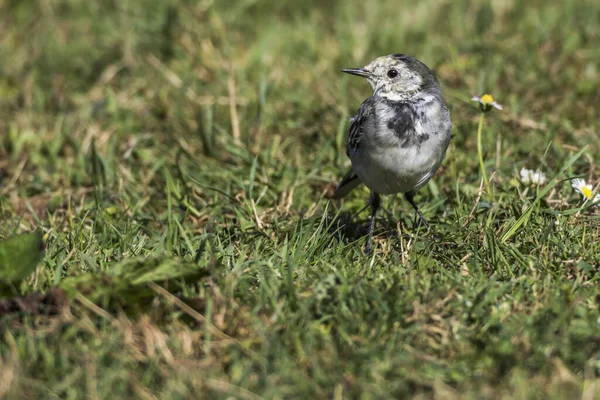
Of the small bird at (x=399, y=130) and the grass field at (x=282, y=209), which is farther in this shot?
the small bird at (x=399, y=130)

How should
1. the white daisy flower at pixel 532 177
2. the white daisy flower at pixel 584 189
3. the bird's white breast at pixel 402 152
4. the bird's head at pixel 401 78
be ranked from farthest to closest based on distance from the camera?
1. the white daisy flower at pixel 532 177
2. the bird's head at pixel 401 78
3. the white daisy flower at pixel 584 189
4. the bird's white breast at pixel 402 152

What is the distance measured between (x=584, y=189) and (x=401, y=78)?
3.96 feet

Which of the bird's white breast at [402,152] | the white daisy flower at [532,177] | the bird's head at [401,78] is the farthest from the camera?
the white daisy flower at [532,177]

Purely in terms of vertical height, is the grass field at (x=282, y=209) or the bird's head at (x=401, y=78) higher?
the bird's head at (x=401, y=78)

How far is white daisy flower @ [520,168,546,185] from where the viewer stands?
5.26 metres

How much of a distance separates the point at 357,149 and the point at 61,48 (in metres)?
4.22

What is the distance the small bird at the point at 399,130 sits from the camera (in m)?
4.71

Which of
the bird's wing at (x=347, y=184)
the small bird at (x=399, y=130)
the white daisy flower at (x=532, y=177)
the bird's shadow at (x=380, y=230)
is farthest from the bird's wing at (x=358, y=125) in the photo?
the white daisy flower at (x=532, y=177)

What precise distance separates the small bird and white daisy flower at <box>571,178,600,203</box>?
807 mm

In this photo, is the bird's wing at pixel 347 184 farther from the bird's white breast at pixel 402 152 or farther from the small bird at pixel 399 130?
the bird's white breast at pixel 402 152

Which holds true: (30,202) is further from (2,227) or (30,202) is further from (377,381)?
(377,381)

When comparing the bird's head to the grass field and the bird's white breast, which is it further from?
the grass field

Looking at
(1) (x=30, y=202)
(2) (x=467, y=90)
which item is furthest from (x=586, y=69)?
(1) (x=30, y=202)

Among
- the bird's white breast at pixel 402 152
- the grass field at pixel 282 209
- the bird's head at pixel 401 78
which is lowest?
the grass field at pixel 282 209
